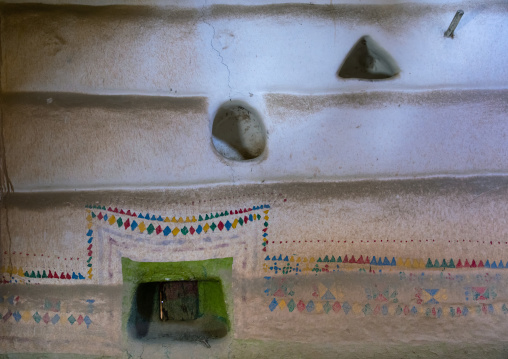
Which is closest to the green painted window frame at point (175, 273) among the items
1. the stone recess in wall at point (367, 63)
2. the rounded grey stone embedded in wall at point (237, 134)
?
the rounded grey stone embedded in wall at point (237, 134)

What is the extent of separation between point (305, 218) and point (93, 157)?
53.2 inches

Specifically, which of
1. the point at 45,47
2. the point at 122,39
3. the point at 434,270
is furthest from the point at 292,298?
the point at 45,47

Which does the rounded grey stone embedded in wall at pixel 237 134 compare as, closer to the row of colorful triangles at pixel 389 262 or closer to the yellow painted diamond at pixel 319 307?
the row of colorful triangles at pixel 389 262

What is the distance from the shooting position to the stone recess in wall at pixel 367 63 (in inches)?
114

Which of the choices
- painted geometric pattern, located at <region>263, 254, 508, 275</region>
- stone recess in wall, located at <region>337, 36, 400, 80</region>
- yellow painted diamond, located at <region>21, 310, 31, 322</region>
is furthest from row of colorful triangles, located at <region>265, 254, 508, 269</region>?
yellow painted diamond, located at <region>21, 310, 31, 322</region>

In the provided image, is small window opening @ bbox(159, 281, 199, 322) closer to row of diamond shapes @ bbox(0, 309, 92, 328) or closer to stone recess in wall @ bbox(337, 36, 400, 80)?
row of diamond shapes @ bbox(0, 309, 92, 328)

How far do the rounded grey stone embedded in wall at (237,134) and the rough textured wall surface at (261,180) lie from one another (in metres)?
0.25

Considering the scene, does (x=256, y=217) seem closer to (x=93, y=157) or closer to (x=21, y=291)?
(x=93, y=157)

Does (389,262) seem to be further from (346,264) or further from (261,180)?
(261,180)

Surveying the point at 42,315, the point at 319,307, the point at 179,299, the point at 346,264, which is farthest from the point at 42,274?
the point at 346,264

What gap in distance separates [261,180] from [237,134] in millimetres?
480

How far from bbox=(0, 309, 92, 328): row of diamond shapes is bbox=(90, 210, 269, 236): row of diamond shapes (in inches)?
24.0

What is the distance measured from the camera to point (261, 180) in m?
2.83

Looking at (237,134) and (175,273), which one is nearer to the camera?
(175,273)
